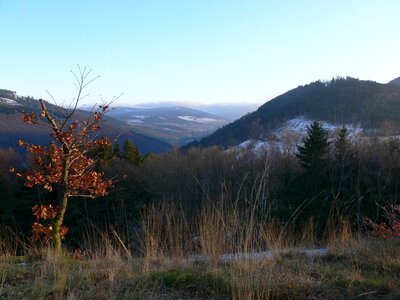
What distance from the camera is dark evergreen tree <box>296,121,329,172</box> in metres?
30.8

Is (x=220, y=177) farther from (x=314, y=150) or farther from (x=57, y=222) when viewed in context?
(x=57, y=222)

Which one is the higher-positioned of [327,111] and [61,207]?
[327,111]

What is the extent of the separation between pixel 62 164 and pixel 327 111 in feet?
416

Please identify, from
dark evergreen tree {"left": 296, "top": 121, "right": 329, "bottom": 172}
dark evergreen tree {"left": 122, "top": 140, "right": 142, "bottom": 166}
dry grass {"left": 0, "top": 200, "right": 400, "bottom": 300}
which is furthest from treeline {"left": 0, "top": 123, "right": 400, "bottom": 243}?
dry grass {"left": 0, "top": 200, "right": 400, "bottom": 300}

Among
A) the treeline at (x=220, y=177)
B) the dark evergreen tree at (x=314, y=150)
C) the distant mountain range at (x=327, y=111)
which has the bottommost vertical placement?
the treeline at (x=220, y=177)

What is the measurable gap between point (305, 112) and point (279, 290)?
431 feet

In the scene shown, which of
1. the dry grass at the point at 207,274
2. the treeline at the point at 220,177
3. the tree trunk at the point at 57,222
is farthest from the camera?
the treeline at the point at 220,177

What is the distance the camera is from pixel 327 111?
125562 millimetres

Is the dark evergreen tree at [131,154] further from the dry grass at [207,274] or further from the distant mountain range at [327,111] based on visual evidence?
the distant mountain range at [327,111]

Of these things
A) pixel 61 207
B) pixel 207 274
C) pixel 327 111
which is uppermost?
pixel 327 111

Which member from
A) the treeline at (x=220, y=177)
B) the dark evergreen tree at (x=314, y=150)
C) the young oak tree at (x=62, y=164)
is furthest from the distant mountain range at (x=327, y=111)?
the young oak tree at (x=62, y=164)

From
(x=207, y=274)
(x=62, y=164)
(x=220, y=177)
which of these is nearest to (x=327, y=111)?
(x=220, y=177)

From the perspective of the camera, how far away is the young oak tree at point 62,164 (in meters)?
5.27

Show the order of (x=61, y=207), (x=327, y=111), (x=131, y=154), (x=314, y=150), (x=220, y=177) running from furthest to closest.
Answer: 1. (x=327, y=111)
2. (x=131, y=154)
3. (x=220, y=177)
4. (x=314, y=150)
5. (x=61, y=207)
